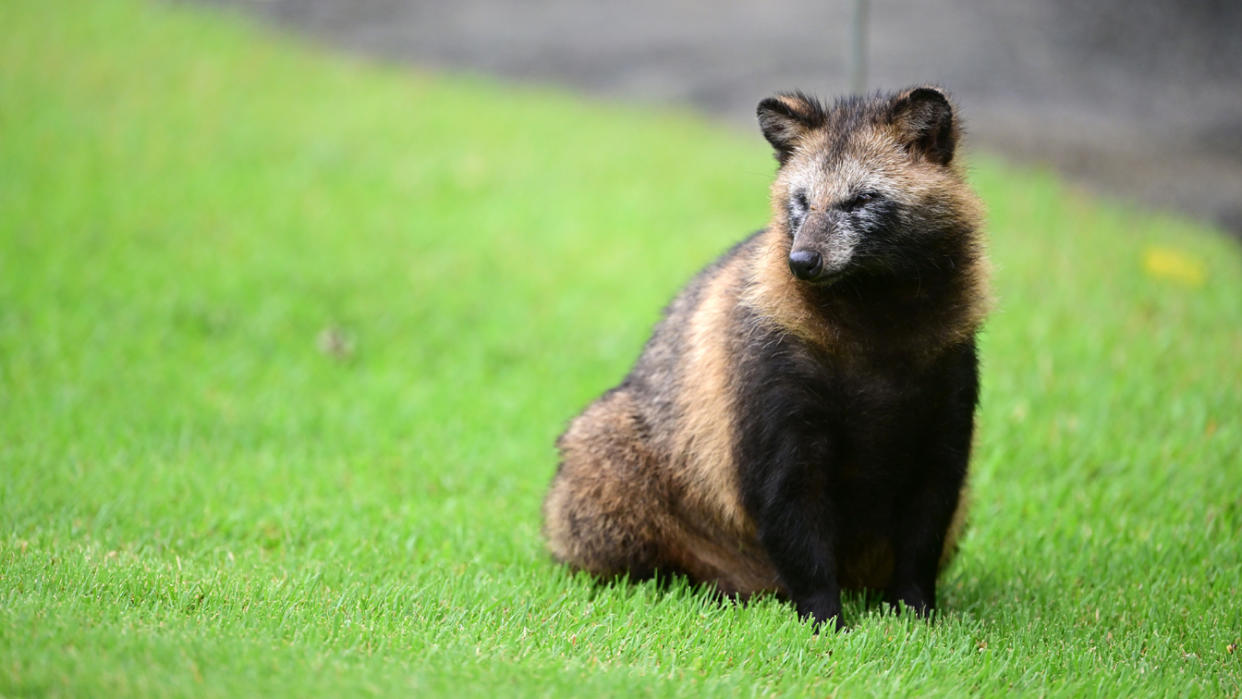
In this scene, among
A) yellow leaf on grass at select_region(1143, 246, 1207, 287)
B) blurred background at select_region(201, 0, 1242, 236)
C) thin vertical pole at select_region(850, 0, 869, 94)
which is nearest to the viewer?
thin vertical pole at select_region(850, 0, 869, 94)

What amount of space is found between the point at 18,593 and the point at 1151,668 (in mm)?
3891

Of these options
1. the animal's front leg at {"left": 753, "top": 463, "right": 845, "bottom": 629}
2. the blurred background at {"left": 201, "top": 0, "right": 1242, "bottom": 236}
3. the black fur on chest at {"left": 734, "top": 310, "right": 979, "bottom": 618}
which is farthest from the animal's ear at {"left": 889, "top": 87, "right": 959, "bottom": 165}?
the blurred background at {"left": 201, "top": 0, "right": 1242, "bottom": 236}

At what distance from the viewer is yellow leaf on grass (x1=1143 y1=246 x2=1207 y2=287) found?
31.9ft

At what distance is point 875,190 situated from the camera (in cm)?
435

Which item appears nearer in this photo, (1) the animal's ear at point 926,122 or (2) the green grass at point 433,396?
(2) the green grass at point 433,396

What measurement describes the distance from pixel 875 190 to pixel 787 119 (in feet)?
1.76

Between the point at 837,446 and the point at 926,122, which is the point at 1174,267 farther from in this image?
the point at 837,446

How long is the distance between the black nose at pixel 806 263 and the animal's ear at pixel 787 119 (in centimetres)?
66

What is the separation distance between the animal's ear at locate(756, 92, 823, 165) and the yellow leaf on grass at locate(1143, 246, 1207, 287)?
20.3 feet

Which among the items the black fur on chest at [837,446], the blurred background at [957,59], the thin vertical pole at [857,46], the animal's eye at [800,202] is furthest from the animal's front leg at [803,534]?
the blurred background at [957,59]

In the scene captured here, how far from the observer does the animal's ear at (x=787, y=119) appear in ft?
15.2

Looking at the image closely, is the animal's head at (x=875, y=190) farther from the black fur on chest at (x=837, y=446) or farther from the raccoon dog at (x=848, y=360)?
the black fur on chest at (x=837, y=446)

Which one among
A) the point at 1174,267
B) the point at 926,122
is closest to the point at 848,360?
the point at 926,122

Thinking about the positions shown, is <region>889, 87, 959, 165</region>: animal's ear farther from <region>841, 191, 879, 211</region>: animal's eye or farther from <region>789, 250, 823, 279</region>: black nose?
<region>789, 250, 823, 279</region>: black nose
